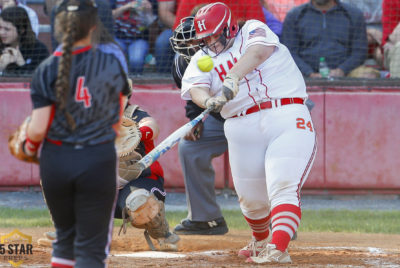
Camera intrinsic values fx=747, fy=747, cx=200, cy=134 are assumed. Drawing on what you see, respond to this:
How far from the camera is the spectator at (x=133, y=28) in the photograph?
8.97m

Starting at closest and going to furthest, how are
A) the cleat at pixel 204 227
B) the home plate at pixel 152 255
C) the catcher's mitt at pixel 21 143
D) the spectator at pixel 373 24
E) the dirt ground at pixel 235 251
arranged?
the catcher's mitt at pixel 21 143
the dirt ground at pixel 235 251
the home plate at pixel 152 255
the cleat at pixel 204 227
the spectator at pixel 373 24

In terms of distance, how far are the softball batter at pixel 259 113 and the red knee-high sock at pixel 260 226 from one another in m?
0.02

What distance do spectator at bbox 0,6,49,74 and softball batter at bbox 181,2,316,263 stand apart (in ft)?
13.7

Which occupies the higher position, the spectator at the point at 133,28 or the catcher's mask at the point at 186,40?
the catcher's mask at the point at 186,40

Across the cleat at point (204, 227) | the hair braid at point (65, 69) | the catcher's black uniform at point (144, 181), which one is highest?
the hair braid at point (65, 69)

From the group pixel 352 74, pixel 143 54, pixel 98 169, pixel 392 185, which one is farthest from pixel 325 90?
pixel 98 169

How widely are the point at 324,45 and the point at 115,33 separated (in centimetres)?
249

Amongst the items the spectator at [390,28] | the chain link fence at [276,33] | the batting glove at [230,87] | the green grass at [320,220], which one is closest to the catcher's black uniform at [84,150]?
the batting glove at [230,87]

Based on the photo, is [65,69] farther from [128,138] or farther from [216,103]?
[128,138]

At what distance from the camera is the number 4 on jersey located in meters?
3.36

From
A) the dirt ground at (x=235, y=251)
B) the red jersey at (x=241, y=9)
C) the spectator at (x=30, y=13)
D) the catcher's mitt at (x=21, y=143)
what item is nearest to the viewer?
the catcher's mitt at (x=21, y=143)

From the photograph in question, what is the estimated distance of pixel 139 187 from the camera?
5418mm

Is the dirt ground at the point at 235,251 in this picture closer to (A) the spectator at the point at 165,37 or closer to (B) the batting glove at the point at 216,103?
(B) the batting glove at the point at 216,103

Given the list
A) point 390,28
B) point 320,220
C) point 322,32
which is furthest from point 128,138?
point 390,28
